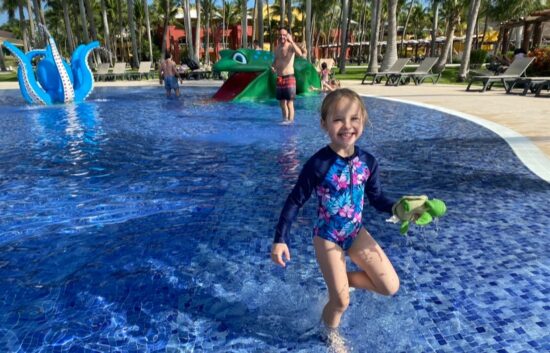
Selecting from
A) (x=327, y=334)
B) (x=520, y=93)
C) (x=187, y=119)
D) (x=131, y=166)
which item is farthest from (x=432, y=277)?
(x=520, y=93)

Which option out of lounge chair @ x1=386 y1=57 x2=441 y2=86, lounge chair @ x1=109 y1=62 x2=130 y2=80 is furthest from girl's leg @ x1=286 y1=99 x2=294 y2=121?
lounge chair @ x1=109 y1=62 x2=130 y2=80

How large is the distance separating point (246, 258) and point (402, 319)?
1397 mm

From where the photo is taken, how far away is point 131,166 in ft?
21.7

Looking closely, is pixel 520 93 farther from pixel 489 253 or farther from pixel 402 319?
pixel 402 319

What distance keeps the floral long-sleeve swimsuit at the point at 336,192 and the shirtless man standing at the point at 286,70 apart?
7.38 m

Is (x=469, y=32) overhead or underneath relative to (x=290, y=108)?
overhead

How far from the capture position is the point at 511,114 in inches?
391

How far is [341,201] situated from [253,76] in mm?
14745

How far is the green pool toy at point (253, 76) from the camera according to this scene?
49.5 ft

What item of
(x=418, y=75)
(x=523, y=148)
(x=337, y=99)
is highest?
(x=337, y=99)

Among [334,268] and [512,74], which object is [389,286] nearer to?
[334,268]

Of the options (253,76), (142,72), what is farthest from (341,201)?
(142,72)

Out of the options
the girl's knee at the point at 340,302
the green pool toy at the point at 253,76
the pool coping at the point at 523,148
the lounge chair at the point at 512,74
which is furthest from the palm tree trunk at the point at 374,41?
the girl's knee at the point at 340,302

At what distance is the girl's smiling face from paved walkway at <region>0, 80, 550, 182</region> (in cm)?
421
